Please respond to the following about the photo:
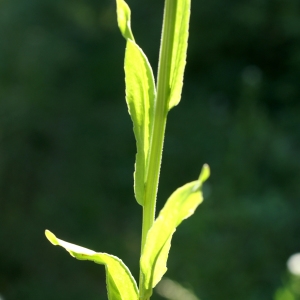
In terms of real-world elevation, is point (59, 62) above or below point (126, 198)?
above

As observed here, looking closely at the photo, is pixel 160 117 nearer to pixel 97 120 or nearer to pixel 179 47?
pixel 179 47

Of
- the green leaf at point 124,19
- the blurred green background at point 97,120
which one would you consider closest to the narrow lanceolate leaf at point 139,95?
the green leaf at point 124,19

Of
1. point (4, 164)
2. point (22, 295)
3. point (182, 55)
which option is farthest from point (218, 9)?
point (182, 55)

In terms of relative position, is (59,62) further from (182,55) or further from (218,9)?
(182,55)

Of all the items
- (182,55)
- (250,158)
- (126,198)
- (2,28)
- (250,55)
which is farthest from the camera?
(250,55)

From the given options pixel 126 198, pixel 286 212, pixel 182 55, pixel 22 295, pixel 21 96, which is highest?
pixel 182 55

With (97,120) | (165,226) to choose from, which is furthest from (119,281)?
(97,120)
